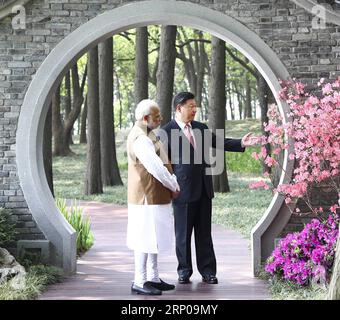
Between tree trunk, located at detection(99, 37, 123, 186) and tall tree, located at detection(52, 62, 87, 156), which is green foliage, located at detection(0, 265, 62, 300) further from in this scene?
tall tree, located at detection(52, 62, 87, 156)

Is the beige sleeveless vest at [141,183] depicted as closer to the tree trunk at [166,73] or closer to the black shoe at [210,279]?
the black shoe at [210,279]

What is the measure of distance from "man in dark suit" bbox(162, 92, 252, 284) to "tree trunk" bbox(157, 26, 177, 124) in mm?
6385

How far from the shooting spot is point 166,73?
43.3 feet

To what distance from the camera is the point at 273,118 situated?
703 centimetres

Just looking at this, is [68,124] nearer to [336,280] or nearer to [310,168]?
[310,168]

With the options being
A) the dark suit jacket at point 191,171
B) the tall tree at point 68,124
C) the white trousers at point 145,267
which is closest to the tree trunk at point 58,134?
the tall tree at point 68,124

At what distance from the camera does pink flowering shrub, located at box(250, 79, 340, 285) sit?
6246 mm

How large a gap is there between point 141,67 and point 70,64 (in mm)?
7837

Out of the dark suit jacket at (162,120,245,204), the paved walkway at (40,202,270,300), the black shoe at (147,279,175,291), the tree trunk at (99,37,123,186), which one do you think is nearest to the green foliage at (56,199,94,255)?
the paved walkway at (40,202,270,300)

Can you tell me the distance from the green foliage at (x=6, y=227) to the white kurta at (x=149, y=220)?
4.81 feet

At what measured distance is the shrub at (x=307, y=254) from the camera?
243 inches

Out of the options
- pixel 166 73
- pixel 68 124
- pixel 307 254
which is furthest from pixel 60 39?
pixel 68 124

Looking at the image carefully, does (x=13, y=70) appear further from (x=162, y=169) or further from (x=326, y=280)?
(x=326, y=280)

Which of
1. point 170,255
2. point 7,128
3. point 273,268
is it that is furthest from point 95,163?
point 273,268
